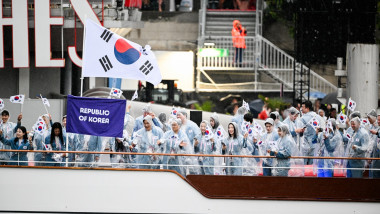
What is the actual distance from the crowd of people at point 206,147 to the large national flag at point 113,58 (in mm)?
976

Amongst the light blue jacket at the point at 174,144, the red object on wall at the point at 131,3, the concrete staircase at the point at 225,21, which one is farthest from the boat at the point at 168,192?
the concrete staircase at the point at 225,21

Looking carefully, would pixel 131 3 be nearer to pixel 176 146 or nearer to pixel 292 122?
pixel 292 122

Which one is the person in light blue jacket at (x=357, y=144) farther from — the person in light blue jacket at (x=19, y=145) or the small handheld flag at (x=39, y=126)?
the person in light blue jacket at (x=19, y=145)

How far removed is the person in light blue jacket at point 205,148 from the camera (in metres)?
13.2

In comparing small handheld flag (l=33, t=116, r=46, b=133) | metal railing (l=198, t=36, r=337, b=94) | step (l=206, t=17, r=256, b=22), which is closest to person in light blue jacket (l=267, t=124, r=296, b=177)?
small handheld flag (l=33, t=116, r=46, b=133)

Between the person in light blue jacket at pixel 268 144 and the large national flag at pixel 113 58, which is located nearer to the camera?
the large national flag at pixel 113 58

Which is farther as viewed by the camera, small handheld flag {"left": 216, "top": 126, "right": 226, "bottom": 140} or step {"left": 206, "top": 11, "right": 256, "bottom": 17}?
step {"left": 206, "top": 11, "right": 256, "bottom": 17}

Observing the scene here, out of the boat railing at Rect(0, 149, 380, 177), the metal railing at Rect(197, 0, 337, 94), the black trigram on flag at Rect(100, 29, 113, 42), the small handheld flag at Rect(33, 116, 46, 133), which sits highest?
the black trigram on flag at Rect(100, 29, 113, 42)

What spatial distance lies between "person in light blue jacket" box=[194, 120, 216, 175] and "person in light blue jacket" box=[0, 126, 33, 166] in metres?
2.88

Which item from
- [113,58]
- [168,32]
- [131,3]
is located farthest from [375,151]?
[168,32]

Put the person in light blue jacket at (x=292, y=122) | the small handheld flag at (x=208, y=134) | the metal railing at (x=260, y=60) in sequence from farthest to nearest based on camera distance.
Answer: the metal railing at (x=260, y=60) → the person in light blue jacket at (x=292, y=122) → the small handheld flag at (x=208, y=134)

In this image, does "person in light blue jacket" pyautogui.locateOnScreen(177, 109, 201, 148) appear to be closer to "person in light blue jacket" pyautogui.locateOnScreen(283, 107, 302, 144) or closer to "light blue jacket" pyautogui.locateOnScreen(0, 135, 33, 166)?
"person in light blue jacket" pyautogui.locateOnScreen(283, 107, 302, 144)

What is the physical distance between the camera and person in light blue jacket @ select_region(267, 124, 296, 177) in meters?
13.0

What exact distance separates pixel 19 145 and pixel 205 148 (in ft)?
10.5
